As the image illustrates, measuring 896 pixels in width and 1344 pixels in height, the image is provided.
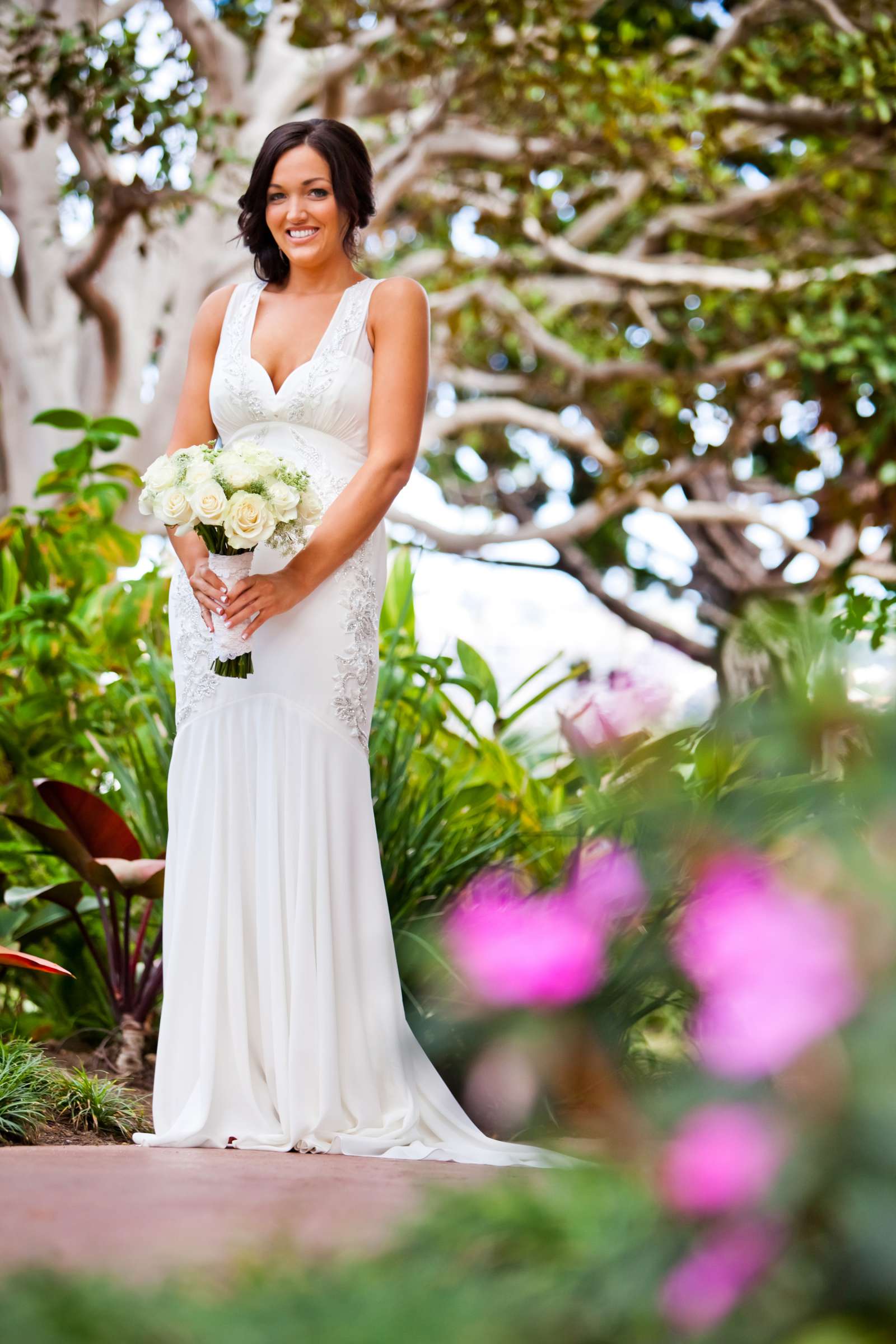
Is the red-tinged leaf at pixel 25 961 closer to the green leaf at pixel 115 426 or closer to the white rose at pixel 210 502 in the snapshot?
the white rose at pixel 210 502

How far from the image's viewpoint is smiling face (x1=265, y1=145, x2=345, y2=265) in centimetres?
304

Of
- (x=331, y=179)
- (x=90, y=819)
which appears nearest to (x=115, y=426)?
(x=90, y=819)

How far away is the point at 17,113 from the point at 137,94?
62.5 inches

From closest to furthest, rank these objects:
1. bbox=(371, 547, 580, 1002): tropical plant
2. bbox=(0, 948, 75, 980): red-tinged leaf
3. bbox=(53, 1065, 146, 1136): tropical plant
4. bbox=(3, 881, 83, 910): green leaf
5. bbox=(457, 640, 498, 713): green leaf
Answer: bbox=(0, 948, 75, 980): red-tinged leaf, bbox=(53, 1065, 146, 1136): tropical plant, bbox=(3, 881, 83, 910): green leaf, bbox=(371, 547, 580, 1002): tropical plant, bbox=(457, 640, 498, 713): green leaf

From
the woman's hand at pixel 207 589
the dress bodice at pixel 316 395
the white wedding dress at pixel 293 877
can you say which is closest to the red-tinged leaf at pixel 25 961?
the white wedding dress at pixel 293 877

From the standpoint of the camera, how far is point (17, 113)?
6977mm

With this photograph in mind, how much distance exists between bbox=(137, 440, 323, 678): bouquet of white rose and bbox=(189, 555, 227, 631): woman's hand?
14mm

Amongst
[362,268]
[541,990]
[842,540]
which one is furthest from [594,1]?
[541,990]

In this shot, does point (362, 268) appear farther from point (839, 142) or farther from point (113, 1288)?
point (113, 1288)

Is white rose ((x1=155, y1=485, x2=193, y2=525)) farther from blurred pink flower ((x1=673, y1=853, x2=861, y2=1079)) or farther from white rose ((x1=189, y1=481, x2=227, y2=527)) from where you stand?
blurred pink flower ((x1=673, y1=853, x2=861, y2=1079))

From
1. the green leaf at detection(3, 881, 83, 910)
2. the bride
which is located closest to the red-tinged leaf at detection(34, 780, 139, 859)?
the green leaf at detection(3, 881, 83, 910)

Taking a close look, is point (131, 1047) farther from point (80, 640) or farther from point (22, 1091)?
point (80, 640)

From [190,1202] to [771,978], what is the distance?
121cm

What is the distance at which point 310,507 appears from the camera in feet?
8.98
